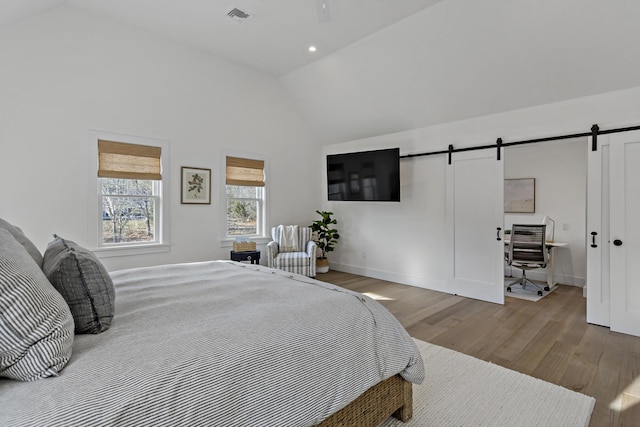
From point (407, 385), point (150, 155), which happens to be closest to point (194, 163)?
point (150, 155)

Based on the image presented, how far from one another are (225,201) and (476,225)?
3.64 metres

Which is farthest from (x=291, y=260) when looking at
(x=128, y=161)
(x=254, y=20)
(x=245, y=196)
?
(x=254, y=20)

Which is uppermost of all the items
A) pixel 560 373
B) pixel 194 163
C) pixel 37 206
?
pixel 194 163

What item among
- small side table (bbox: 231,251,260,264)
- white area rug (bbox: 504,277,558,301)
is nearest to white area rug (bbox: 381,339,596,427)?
white area rug (bbox: 504,277,558,301)

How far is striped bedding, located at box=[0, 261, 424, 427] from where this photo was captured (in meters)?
0.94

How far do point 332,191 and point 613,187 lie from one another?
3788mm

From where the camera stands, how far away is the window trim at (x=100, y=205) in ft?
12.8

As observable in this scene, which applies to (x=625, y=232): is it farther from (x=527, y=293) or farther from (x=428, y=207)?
(x=428, y=207)

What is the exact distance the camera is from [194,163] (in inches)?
189

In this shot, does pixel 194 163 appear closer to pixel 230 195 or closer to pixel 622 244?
pixel 230 195

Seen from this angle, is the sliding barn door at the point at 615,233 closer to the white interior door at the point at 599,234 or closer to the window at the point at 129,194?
the white interior door at the point at 599,234

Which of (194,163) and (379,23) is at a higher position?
(379,23)

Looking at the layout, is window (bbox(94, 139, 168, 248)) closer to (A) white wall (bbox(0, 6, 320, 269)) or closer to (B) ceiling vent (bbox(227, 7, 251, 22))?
(A) white wall (bbox(0, 6, 320, 269))

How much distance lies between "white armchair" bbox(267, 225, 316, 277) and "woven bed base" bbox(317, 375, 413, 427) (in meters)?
3.44
